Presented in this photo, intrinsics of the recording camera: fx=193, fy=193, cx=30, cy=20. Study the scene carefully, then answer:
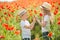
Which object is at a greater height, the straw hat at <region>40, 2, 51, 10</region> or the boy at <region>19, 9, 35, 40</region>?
the straw hat at <region>40, 2, 51, 10</region>

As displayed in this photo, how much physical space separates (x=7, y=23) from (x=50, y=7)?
1.62ft

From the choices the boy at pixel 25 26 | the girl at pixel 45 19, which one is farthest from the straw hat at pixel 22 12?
the girl at pixel 45 19

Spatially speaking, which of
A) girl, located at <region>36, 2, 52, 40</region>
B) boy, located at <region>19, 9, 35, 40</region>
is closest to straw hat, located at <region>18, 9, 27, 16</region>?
boy, located at <region>19, 9, 35, 40</region>

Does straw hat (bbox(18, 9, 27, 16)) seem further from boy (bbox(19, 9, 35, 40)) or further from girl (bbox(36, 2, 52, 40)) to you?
girl (bbox(36, 2, 52, 40))

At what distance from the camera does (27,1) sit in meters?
2.10

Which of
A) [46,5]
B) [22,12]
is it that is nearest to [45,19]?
[46,5]

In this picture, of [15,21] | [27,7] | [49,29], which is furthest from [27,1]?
[49,29]

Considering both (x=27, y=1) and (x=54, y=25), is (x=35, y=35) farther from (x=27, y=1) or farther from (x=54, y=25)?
(x=27, y=1)

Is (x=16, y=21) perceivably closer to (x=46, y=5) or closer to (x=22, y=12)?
(x=22, y=12)

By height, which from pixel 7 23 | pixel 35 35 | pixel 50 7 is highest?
pixel 50 7

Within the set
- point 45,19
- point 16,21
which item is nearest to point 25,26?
point 16,21

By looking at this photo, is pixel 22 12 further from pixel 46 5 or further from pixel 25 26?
pixel 46 5

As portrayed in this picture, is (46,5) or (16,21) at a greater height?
(46,5)

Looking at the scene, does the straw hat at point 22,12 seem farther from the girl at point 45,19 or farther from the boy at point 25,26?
the girl at point 45,19
